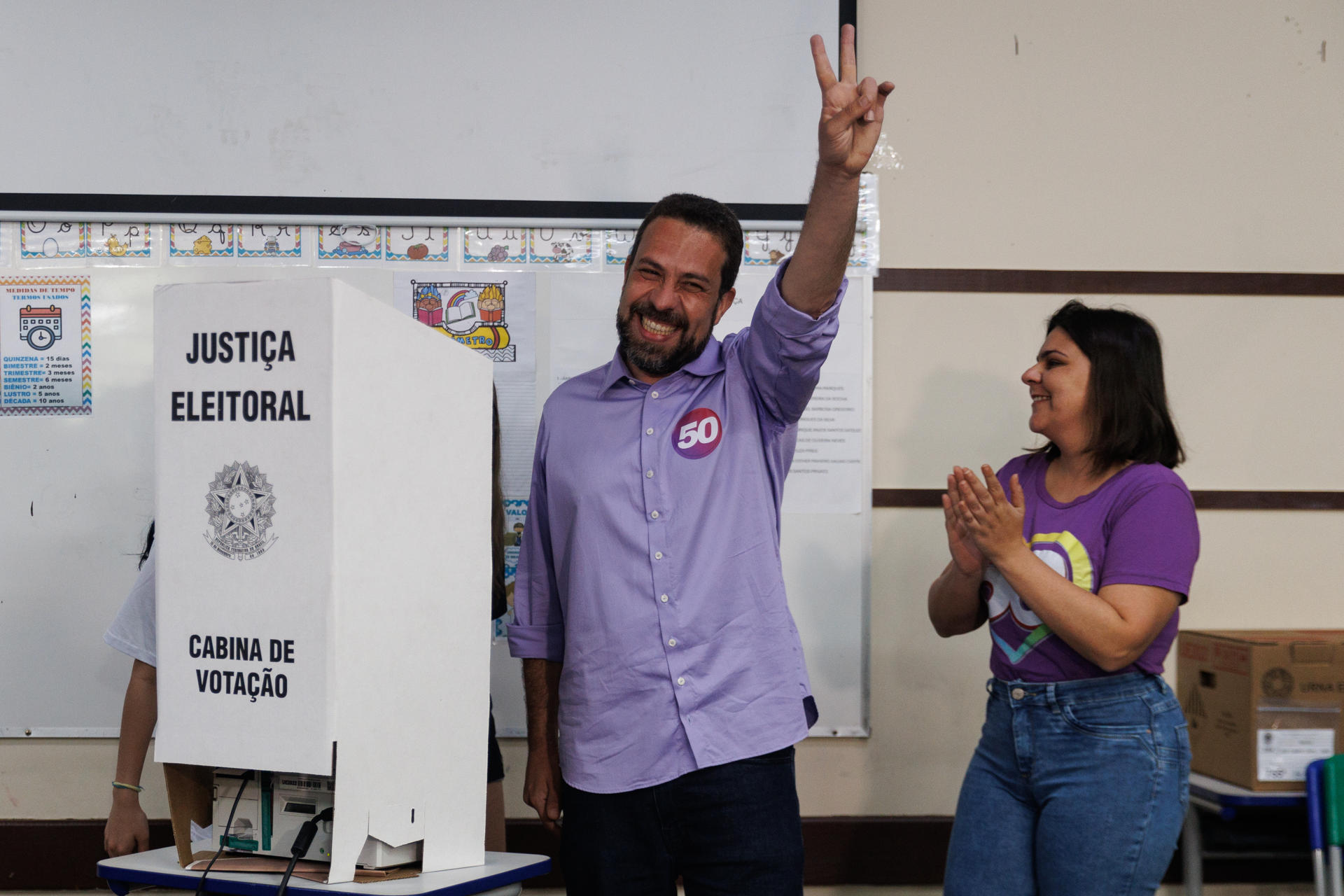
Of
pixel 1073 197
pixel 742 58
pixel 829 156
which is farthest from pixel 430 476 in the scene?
pixel 1073 197

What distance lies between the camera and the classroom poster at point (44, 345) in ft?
7.13

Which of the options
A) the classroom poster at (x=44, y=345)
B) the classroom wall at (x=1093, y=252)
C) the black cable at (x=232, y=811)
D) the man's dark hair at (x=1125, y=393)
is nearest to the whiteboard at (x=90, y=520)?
the classroom poster at (x=44, y=345)

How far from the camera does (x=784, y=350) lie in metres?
1.35

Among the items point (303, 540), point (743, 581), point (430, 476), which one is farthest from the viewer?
point (743, 581)

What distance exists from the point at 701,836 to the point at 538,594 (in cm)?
47

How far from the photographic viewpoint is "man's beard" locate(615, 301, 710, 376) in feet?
4.71

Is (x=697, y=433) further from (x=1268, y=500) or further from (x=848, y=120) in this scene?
(x=1268, y=500)

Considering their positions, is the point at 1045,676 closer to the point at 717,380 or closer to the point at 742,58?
the point at 717,380

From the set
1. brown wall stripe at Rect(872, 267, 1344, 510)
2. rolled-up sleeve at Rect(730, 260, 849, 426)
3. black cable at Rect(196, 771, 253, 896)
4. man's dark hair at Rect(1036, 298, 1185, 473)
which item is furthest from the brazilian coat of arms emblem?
brown wall stripe at Rect(872, 267, 1344, 510)

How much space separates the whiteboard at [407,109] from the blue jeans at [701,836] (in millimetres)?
1374

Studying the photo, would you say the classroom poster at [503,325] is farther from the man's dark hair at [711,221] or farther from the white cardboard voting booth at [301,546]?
the white cardboard voting booth at [301,546]

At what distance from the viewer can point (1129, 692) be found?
1.42 metres

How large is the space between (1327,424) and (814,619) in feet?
4.59

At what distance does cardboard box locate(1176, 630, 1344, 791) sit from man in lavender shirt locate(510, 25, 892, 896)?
3.69 ft
